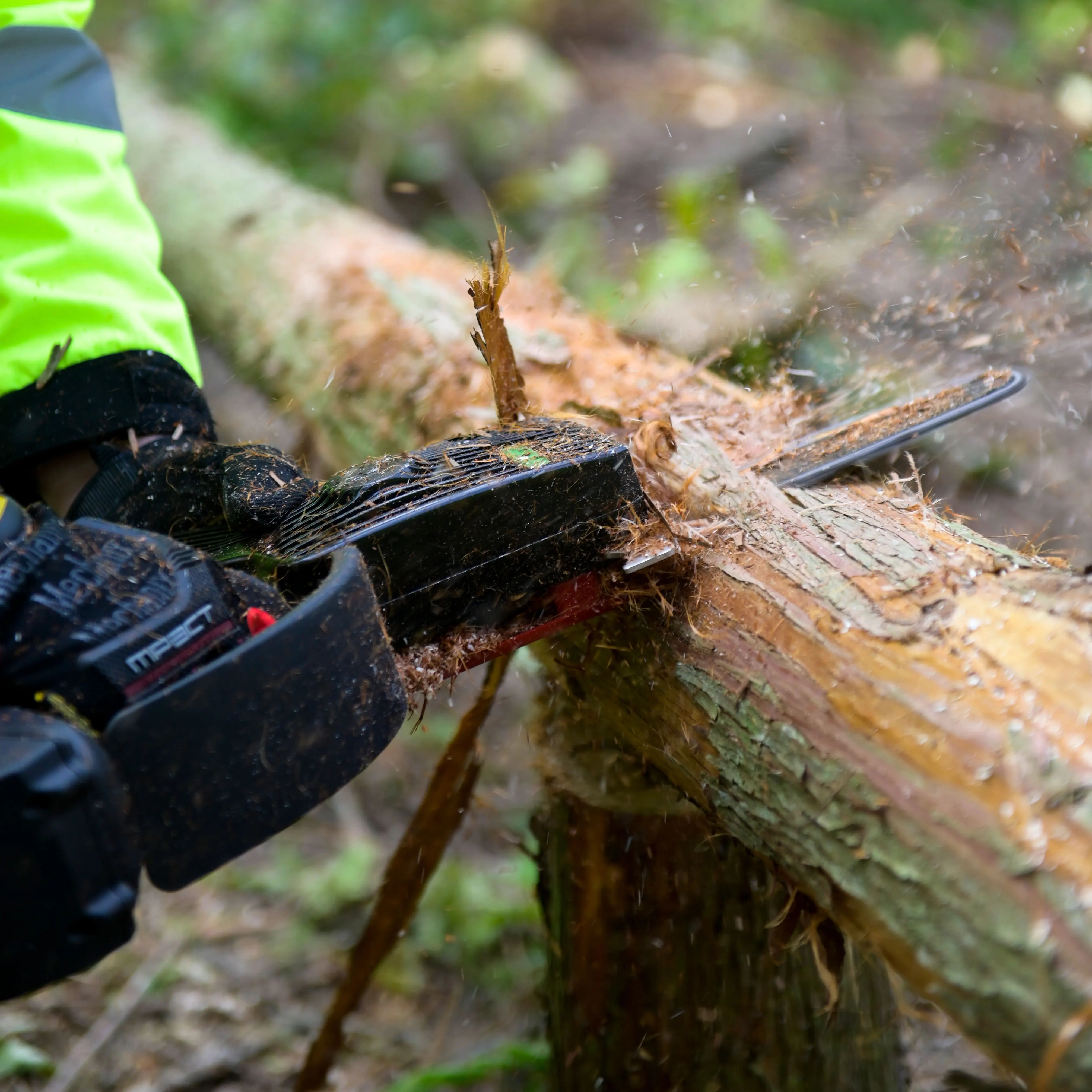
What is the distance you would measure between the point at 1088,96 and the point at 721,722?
4.02m

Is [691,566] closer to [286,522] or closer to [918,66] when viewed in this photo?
[286,522]

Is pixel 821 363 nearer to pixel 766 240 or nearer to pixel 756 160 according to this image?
pixel 766 240

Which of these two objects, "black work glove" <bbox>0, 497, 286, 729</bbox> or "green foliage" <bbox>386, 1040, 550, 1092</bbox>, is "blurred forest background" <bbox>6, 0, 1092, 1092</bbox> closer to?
"green foliage" <bbox>386, 1040, 550, 1092</bbox>

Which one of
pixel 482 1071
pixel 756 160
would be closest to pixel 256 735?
pixel 482 1071

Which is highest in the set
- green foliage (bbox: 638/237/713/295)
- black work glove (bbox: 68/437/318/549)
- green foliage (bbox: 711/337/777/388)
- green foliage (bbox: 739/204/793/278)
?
black work glove (bbox: 68/437/318/549)

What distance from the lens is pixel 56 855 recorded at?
808 mm

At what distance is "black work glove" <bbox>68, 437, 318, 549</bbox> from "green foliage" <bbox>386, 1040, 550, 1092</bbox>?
1.39 m

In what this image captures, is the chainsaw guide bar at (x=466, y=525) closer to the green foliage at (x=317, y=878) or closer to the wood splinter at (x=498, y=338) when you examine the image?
the wood splinter at (x=498, y=338)

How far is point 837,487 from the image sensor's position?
142 cm

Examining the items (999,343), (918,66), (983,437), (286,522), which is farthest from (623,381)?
(918,66)

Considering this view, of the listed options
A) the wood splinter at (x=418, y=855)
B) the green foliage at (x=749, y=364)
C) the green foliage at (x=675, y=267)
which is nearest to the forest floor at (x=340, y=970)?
the wood splinter at (x=418, y=855)

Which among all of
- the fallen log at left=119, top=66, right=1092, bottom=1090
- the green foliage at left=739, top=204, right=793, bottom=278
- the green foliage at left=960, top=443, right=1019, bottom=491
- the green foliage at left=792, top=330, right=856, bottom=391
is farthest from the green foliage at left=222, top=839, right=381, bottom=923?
the green foliage at left=739, top=204, right=793, bottom=278

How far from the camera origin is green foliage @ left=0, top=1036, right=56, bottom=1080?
2.11m

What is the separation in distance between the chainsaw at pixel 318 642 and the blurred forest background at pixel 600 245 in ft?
2.09
